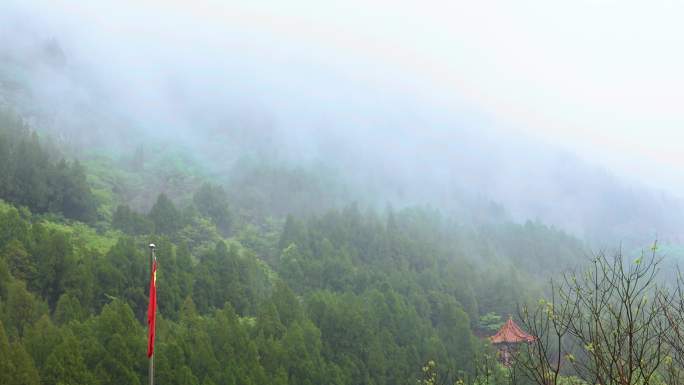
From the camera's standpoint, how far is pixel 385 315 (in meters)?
34.2

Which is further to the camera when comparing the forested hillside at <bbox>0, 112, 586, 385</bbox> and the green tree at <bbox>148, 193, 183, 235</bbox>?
the green tree at <bbox>148, 193, 183, 235</bbox>

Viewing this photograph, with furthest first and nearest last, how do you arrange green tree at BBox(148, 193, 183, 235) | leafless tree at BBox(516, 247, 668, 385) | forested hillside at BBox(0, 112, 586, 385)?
1. green tree at BBox(148, 193, 183, 235)
2. forested hillside at BBox(0, 112, 586, 385)
3. leafless tree at BBox(516, 247, 668, 385)

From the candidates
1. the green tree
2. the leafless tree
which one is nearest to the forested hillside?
the green tree

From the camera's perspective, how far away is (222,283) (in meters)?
31.5

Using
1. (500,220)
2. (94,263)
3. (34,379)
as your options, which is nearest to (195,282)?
(94,263)

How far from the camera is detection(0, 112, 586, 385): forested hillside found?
19812mm

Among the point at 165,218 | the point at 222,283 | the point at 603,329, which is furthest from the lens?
the point at 165,218

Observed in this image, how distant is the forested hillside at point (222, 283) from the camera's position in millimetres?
19812

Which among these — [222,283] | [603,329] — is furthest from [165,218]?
[603,329]

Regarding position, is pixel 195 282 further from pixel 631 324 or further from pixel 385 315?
pixel 631 324

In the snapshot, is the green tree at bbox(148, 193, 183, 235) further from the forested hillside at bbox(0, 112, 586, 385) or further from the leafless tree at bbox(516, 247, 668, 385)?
the leafless tree at bbox(516, 247, 668, 385)

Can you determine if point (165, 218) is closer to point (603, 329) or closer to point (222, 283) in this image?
point (222, 283)

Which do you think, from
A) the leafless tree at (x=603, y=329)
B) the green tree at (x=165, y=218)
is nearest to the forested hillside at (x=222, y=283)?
the green tree at (x=165, y=218)

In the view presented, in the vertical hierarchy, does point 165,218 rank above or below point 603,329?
above
